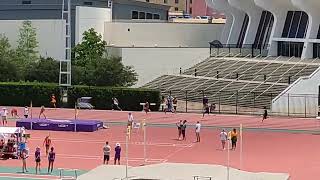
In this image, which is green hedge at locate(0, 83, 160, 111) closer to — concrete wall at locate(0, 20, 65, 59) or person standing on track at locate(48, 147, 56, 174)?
concrete wall at locate(0, 20, 65, 59)

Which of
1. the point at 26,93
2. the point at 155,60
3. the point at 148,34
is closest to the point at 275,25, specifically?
the point at 155,60

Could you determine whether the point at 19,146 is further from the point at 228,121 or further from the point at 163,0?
the point at 163,0

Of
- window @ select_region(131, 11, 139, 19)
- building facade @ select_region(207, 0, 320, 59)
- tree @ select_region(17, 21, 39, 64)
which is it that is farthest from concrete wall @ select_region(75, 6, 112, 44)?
building facade @ select_region(207, 0, 320, 59)

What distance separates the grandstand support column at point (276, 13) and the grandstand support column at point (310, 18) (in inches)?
177

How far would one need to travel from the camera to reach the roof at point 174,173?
26.8 meters

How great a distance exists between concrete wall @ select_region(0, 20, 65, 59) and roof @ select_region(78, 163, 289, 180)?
45955 millimetres

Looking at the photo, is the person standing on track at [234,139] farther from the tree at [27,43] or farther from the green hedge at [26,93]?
the tree at [27,43]

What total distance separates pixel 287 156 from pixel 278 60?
32386mm

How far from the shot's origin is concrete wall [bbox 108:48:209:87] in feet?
232

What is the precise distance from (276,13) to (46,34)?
2269 cm

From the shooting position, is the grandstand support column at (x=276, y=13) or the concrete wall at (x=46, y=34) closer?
the grandstand support column at (x=276, y=13)

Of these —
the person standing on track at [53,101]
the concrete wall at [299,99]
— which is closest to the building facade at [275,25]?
the concrete wall at [299,99]

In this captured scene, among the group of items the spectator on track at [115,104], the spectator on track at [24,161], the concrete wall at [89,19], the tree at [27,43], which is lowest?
the spectator on track at [24,161]

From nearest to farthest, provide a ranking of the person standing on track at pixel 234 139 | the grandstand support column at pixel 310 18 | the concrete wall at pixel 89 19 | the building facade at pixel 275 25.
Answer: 1. the person standing on track at pixel 234 139
2. the grandstand support column at pixel 310 18
3. the building facade at pixel 275 25
4. the concrete wall at pixel 89 19
